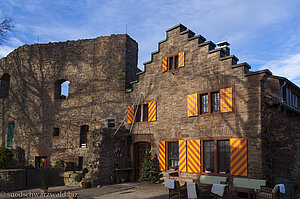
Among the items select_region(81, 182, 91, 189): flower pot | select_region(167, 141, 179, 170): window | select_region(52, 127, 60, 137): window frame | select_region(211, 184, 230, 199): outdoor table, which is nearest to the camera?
select_region(211, 184, 230, 199): outdoor table

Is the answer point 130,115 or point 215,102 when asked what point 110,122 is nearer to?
point 130,115

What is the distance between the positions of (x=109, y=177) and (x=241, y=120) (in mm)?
6885

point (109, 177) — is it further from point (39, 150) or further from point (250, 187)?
point (250, 187)

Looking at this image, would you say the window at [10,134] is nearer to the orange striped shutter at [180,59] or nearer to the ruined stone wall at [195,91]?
the ruined stone wall at [195,91]

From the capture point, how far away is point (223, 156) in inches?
419

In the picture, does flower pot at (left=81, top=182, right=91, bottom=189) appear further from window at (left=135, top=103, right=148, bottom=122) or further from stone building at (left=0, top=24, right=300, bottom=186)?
window at (left=135, top=103, right=148, bottom=122)

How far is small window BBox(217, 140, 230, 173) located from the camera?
34.4ft

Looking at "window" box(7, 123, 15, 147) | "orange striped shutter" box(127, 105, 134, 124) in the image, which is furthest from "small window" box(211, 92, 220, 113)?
"window" box(7, 123, 15, 147)

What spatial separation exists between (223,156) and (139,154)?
500cm

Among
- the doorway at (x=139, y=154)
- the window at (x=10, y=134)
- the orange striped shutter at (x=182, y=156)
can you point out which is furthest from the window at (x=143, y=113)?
the window at (x=10, y=134)

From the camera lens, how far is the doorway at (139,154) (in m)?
14.0

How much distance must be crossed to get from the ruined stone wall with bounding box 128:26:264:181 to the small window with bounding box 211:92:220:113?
0.96 feet

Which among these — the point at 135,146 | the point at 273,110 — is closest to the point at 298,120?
the point at 273,110

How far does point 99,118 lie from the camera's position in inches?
615
